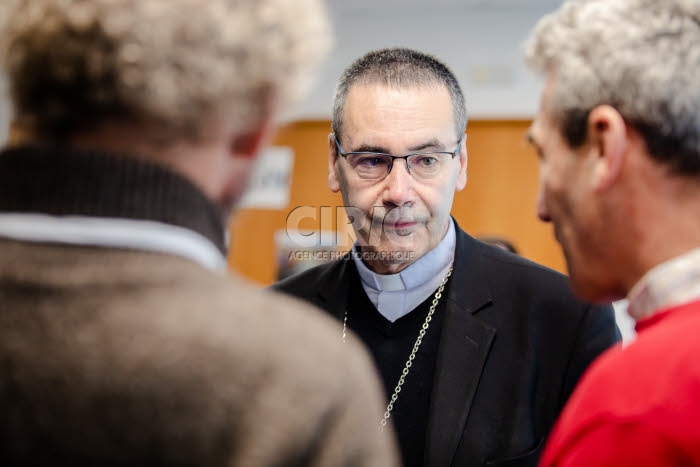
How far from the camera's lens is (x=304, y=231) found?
477 cm

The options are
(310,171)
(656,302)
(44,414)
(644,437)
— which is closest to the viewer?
(44,414)

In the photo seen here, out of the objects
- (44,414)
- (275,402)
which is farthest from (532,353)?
(44,414)

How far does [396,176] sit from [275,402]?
1.13 metres

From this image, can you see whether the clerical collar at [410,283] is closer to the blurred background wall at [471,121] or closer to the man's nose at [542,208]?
the man's nose at [542,208]

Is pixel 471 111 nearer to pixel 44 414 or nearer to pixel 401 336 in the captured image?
pixel 401 336

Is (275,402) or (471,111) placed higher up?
(471,111)

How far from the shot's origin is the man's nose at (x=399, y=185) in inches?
63.8

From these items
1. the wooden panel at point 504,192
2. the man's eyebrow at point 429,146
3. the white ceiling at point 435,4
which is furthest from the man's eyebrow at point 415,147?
the white ceiling at point 435,4

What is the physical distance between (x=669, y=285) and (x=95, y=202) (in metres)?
0.65

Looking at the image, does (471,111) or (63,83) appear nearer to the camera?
(63,83)

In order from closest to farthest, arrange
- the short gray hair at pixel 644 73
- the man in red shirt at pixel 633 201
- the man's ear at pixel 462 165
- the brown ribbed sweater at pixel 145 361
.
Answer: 1. the brown ribbed sweater at pixel 145 361
2. the man in red shirt at pixel 633 201
3. the short gray hair at pixel 644 73
4. the man's ear at pixel 462 165

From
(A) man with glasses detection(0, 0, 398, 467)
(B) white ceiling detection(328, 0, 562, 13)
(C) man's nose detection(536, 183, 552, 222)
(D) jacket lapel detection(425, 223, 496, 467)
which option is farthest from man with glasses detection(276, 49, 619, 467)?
(B) white ceiling detection(328, 0, 562, 13)

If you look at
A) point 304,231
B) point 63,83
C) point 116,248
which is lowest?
point 304,231

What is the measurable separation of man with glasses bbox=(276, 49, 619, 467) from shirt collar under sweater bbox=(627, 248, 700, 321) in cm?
60
